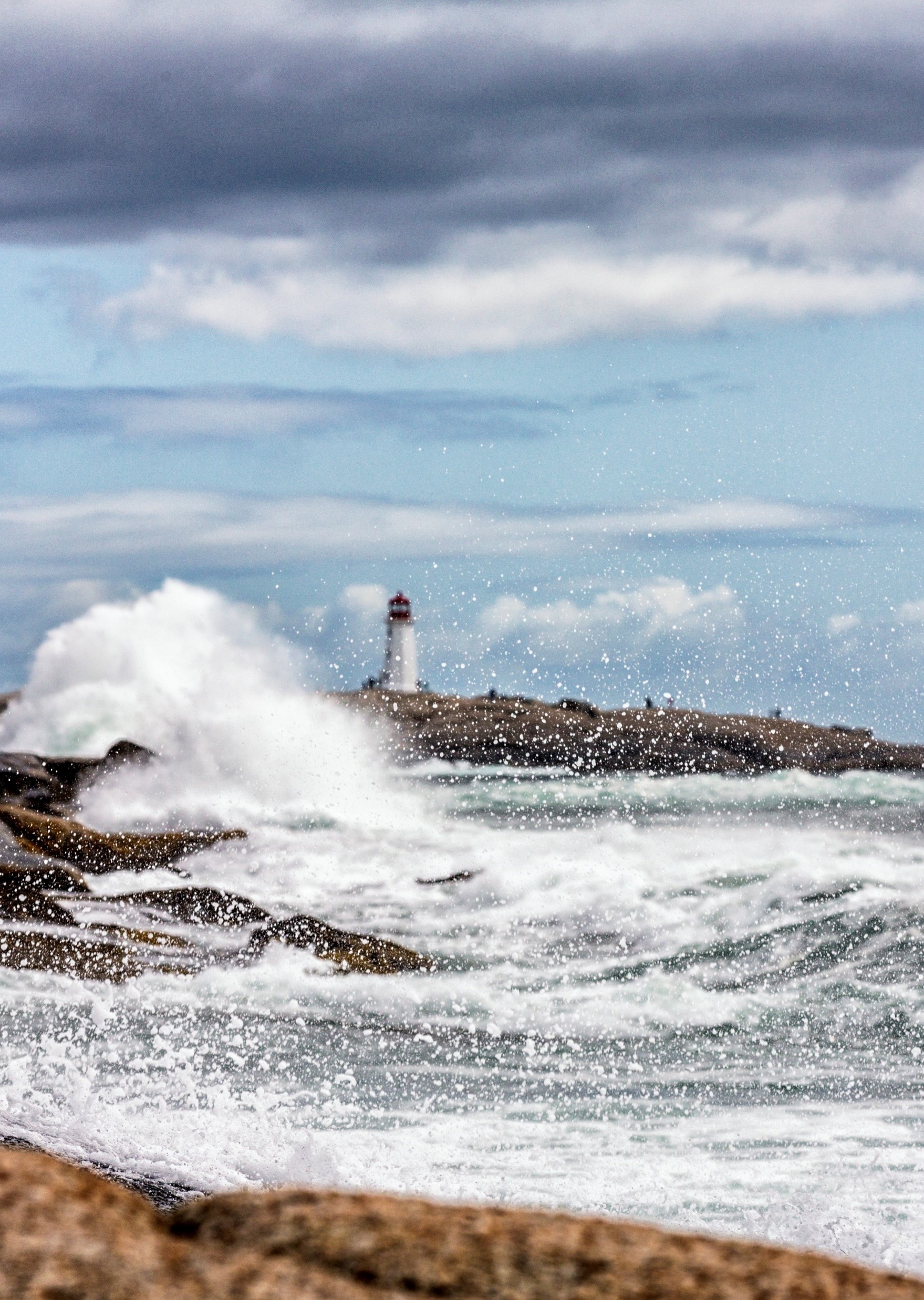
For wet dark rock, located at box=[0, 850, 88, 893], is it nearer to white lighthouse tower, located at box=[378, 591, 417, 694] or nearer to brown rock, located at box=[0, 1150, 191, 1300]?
brown rock, located at box=[0, 1150, 191, 1300]

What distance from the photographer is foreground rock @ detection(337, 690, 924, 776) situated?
67562 millimetres

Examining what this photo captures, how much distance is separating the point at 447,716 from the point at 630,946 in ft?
173

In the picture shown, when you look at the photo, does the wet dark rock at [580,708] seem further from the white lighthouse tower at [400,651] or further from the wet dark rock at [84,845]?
the wet dark rock at [84,845]

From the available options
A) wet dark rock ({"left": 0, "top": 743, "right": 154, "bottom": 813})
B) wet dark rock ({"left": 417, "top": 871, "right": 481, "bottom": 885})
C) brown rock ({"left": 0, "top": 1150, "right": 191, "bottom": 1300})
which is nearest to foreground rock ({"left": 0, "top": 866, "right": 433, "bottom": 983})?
wet dark rock ({"left": 417, "top": 871, "right": 481, "bottom": 885})

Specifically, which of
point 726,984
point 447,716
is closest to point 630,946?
point 726,984

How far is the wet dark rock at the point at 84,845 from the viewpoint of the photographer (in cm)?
1742

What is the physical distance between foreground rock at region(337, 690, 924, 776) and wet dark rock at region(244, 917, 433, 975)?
5097cm

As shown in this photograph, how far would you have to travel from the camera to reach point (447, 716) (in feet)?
225

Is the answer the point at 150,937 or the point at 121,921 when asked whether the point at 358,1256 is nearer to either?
the point at 150,937

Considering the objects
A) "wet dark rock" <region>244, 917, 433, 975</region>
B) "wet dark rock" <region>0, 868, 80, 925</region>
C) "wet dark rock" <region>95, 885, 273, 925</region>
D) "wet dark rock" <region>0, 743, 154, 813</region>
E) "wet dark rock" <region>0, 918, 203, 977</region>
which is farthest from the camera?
"wet dark rock" <region>0, 743, 154, 813</region>

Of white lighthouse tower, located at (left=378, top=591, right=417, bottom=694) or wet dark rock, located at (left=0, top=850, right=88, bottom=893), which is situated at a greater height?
white lighthouse tower, located at (left=378, top=591, right=417, bottom=694)

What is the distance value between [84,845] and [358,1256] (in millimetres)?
16665

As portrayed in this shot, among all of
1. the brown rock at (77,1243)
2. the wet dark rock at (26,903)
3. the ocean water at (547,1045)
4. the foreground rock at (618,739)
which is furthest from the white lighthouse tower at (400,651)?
the brown rock at (77,1243)

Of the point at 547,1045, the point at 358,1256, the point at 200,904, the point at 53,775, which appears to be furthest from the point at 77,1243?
the point at 53,775
